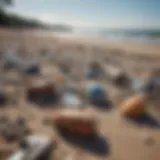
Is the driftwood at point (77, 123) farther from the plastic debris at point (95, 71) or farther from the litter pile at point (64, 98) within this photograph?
the plastic debris at point (95, 71)

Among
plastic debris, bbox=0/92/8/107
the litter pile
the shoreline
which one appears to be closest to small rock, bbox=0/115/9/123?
the litter pile

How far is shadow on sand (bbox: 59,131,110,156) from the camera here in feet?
5.26

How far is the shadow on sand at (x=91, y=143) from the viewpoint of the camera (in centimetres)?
160

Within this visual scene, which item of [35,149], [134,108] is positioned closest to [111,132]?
[134,108]

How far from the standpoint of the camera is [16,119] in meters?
1.81

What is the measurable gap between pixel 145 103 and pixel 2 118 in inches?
33.9

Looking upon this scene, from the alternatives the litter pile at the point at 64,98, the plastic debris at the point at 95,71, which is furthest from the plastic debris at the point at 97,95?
the plastic debris at the point at 95,71

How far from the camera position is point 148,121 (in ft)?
6.33

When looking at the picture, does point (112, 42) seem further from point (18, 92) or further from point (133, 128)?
point (133, 128)

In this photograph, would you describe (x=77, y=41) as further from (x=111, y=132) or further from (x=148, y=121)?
(x=111, y=132)

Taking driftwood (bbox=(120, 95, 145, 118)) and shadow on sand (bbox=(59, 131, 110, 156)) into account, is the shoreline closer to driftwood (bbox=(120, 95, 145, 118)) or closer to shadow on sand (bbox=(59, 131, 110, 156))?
driftwood (bbox=(120, 95, 145, 118))

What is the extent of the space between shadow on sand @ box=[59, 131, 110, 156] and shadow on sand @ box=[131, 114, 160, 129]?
0.32m

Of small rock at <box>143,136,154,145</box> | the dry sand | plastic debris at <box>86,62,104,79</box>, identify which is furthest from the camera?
plastic debris at <box>86,62,104,79</box>

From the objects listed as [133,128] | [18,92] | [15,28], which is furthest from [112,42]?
[133,128]
